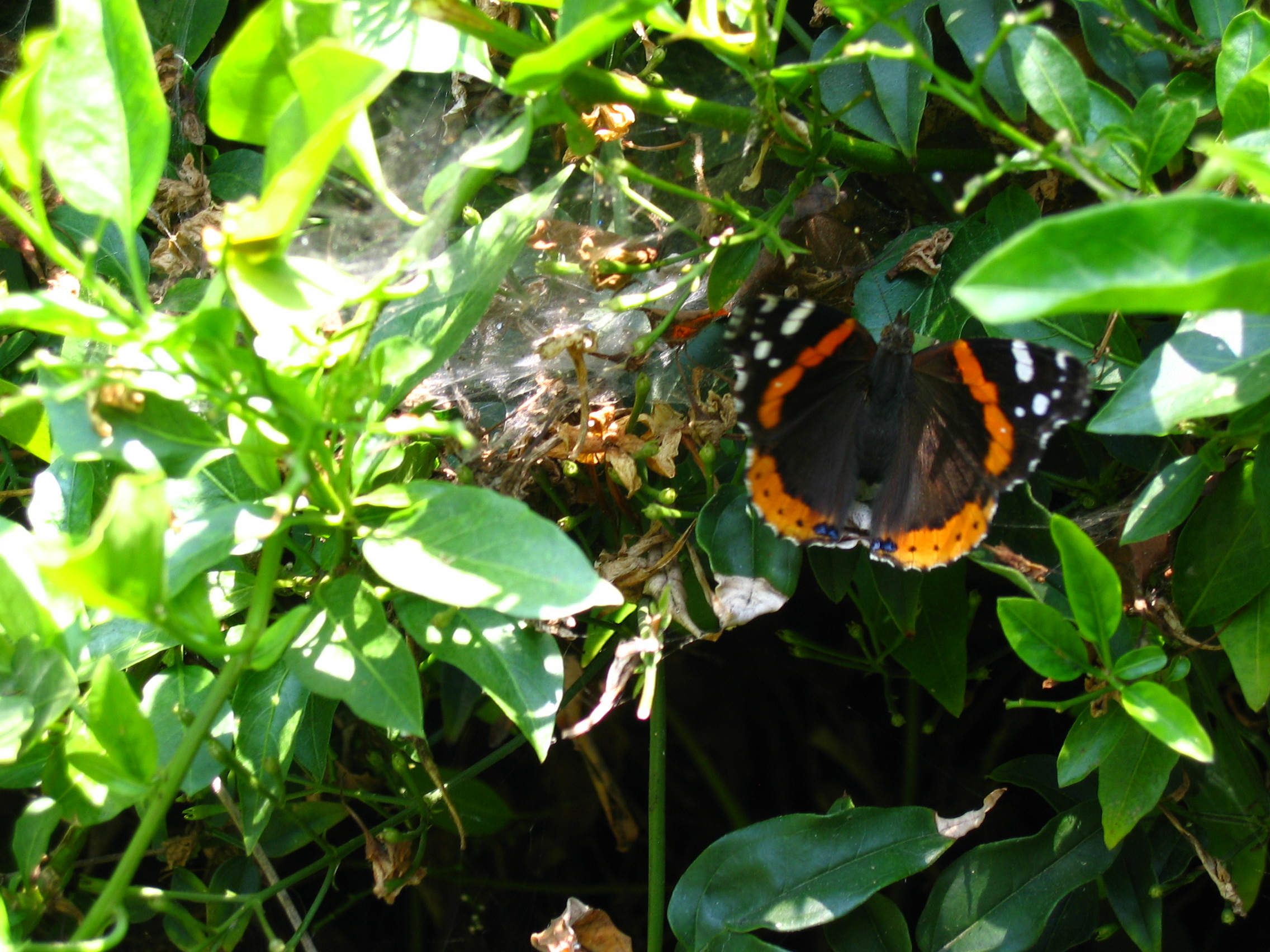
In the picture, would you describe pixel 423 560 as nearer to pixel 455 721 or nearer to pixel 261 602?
pixel 261 602

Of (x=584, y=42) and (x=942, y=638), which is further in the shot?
(x=942, y=638)

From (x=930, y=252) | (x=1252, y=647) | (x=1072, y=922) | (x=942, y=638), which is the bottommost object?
(x=1072, y=922)

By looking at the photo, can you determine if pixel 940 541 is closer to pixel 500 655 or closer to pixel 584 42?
pixel 500 655

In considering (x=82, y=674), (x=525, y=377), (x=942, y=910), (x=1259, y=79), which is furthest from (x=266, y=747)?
(x=1259, y=79)

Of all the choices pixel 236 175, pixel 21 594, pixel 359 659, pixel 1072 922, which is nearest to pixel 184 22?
pixel 236 175

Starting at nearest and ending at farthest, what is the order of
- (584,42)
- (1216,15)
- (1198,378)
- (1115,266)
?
(1115,266), (584,42), (1198,378), (1216,15)
